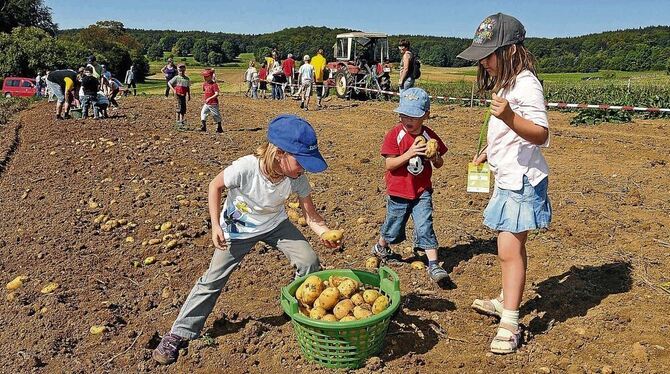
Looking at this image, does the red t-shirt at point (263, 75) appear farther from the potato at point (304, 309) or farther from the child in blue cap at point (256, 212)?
the potato at point (304, 309)

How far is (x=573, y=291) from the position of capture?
427 cm

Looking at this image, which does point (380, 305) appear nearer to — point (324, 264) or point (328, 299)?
point (328, 299)

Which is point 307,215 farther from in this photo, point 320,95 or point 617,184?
point 320,95

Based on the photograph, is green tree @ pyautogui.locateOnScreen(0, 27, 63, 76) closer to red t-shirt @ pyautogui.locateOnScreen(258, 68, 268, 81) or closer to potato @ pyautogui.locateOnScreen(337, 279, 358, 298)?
red t-shirt @ pyautogui.locateOnScreen(258, 68, 268, 81)

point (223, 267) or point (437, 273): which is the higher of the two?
point (223, 267)

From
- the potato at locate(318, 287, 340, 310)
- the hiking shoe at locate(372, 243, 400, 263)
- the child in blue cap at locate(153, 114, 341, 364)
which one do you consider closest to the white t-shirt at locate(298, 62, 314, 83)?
the hiking shoe at locate(372, 243, 400, 263)

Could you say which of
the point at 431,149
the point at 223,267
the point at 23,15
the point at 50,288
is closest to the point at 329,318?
the point at 223,267

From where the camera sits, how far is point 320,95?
1938cm

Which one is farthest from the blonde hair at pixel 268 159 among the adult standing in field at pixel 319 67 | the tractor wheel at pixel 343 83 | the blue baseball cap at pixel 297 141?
the tractor wheel at pixel 343 83

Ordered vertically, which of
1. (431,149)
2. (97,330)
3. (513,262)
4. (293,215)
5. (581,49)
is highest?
(581,49)

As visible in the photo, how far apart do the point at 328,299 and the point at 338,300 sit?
8 centimetres

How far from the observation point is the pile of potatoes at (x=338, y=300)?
127 inches

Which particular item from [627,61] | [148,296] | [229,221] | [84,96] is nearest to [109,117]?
[84,96]

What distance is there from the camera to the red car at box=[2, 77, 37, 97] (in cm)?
2903
